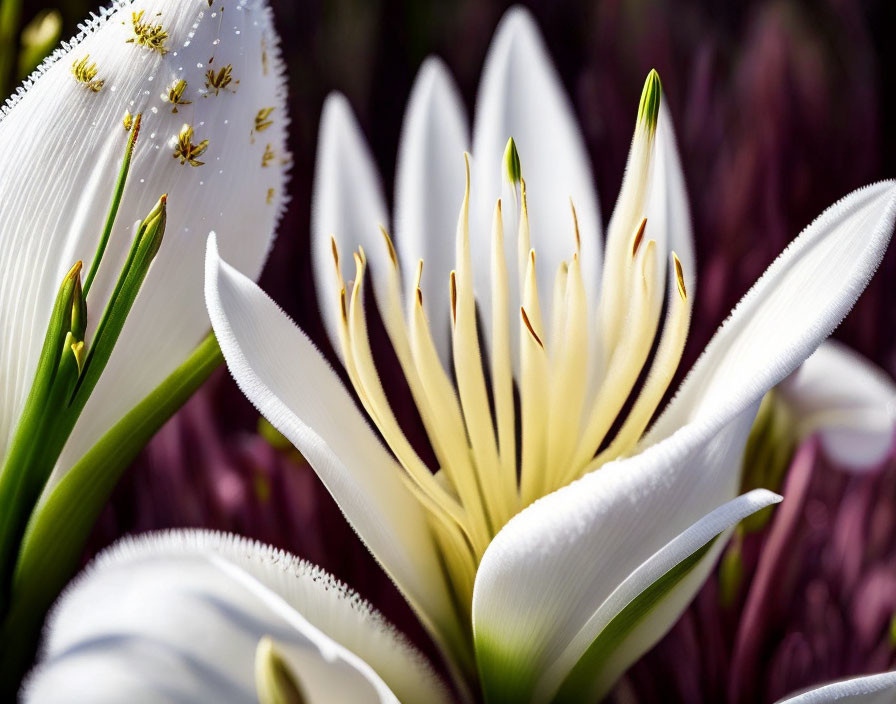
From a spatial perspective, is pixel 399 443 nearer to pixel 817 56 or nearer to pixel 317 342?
pixel 317 342

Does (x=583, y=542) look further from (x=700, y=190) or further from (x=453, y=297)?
(x=700, y=190)

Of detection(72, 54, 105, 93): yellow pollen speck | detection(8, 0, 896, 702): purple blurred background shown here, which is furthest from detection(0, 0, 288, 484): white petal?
detection(8, 0, 896, 702): purple blurred background

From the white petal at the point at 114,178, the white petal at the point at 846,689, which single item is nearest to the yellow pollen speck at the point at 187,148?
the white petal at the point at 114,178

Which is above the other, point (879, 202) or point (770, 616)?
point (879, 202)

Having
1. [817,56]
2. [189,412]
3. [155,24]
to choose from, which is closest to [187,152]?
[155,24]

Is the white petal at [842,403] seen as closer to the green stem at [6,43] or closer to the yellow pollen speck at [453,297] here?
the yellow pollen speck at [453,297]

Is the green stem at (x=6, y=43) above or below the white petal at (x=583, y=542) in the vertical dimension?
above
